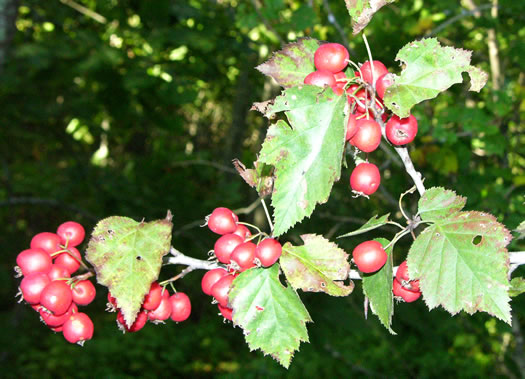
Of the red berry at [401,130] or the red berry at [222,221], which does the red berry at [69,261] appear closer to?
the red berry at [222,221]

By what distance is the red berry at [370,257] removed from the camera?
1002 millimetres

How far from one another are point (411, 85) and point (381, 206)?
3633 mm

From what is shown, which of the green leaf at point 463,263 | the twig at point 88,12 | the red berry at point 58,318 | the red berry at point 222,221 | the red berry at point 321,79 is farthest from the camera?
the twig at point 88,12

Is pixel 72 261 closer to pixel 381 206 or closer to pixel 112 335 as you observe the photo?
→ pixel 381 206

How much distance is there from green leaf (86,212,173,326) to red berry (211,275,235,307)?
0.46 feet

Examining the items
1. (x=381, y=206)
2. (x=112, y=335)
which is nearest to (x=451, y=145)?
(x=381, y=206)

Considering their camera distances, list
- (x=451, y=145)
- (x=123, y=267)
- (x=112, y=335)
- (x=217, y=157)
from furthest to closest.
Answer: (x=217, y=157), (x=112, y=335), (x=451, y=145), (x=123, y=267)

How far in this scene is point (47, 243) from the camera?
1.26 metres

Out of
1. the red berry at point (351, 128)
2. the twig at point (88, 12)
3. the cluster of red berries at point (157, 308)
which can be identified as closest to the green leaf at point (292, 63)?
the red berry at point (351, 128)

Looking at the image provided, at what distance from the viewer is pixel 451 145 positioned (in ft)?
9.46

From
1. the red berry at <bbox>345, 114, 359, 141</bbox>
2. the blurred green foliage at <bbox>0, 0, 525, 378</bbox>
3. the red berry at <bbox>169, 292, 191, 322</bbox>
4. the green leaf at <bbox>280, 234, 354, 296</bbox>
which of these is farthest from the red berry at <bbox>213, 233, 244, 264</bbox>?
the blurred green foliage at <bbox>0, 0, 525, 378</bbox>

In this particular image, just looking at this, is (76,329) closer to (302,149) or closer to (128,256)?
(128,256)

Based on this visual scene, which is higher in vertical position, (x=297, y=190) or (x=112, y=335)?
(x=297, y=190)

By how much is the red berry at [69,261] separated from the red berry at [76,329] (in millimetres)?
117
